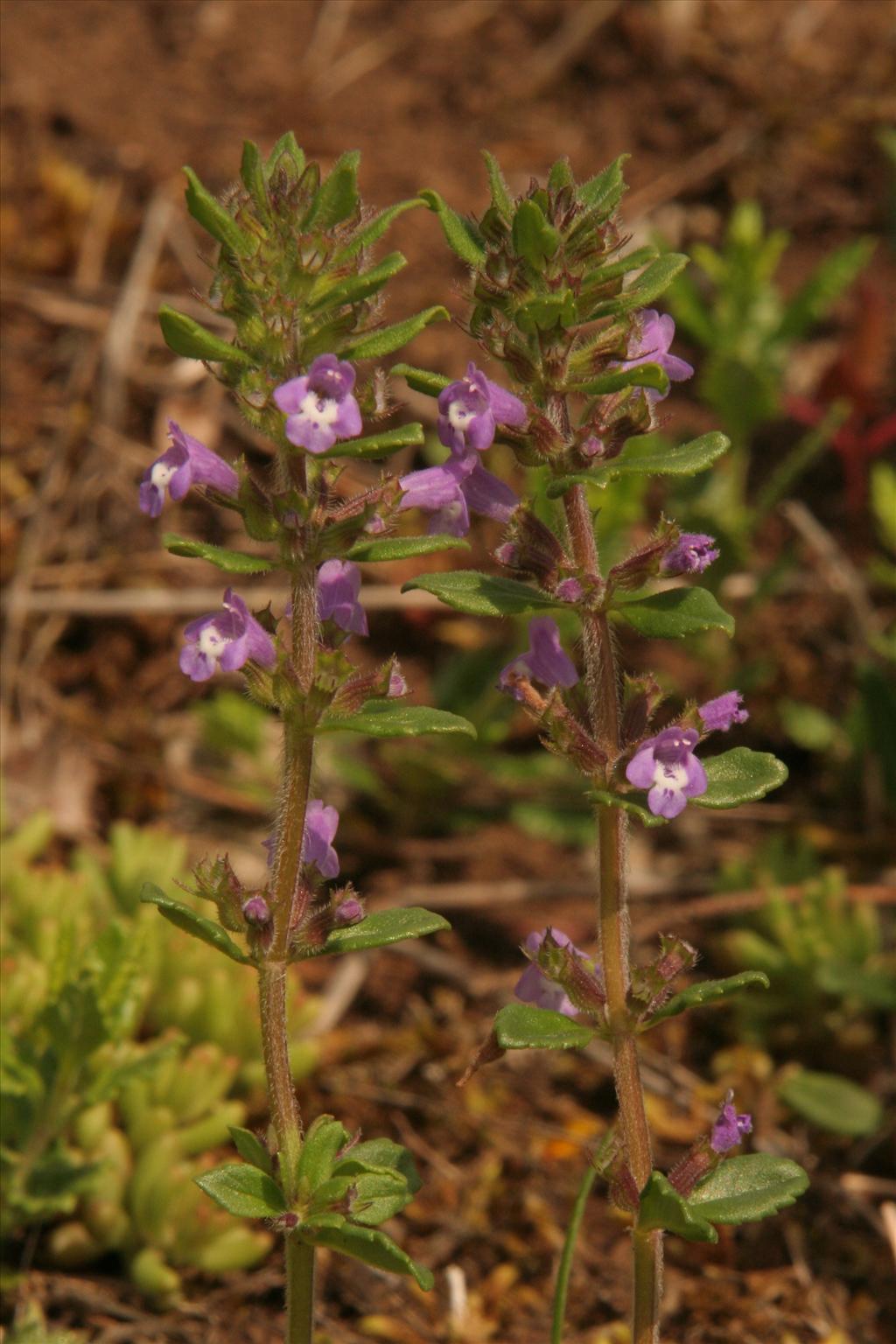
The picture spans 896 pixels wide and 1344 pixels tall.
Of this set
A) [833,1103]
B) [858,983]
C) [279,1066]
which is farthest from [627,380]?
[833,1103]

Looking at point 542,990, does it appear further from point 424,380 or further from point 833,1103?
point 833,1103

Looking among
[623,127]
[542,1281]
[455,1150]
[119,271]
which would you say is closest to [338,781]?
[455,1150]

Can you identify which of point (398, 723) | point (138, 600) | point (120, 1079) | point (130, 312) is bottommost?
point (120, 1079)

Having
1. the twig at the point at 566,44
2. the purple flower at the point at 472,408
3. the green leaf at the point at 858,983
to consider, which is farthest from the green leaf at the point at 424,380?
the twig at the point at 566,44

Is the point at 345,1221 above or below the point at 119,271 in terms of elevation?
below

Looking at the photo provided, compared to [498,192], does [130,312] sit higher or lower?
higher

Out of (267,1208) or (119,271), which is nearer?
(267,1208)

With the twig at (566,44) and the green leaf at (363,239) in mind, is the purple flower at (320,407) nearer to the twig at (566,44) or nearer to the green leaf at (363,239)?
the green leaf at (363,239)

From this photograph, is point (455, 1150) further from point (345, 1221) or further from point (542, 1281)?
Result: point (345, 1221)
